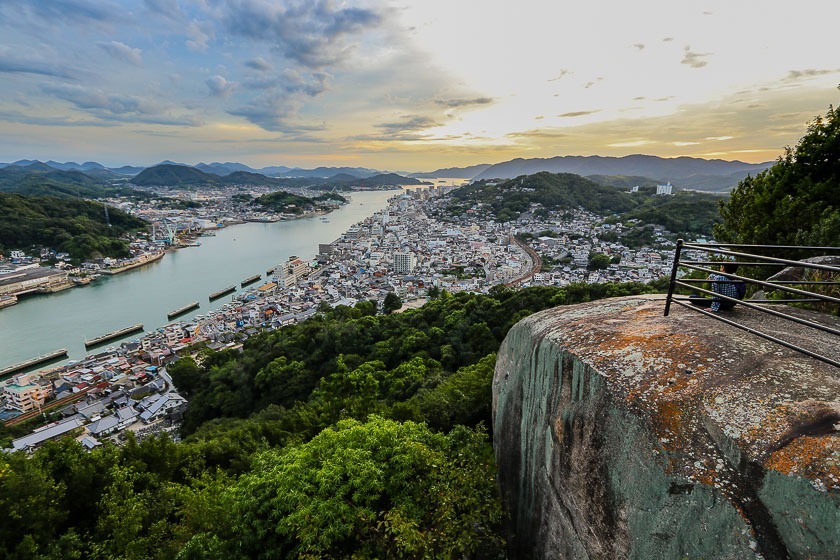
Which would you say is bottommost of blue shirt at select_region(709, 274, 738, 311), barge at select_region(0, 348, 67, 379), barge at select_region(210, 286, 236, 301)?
barge at select_region(0, 348, 67, 379)

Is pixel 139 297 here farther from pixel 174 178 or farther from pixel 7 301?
pixel 174 178

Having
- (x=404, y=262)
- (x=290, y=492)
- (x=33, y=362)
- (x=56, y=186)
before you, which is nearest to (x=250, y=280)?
(x=404, y=262)

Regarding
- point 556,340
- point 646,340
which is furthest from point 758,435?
point 556,340

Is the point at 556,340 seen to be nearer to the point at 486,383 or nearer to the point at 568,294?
the point at 486,383

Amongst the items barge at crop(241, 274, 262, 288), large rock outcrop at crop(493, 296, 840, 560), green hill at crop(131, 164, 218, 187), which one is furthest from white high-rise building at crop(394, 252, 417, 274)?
green hill at crop(131, 164, 218, 187)

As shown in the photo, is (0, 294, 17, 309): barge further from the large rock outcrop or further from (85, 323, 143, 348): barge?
the large rock outcrop
